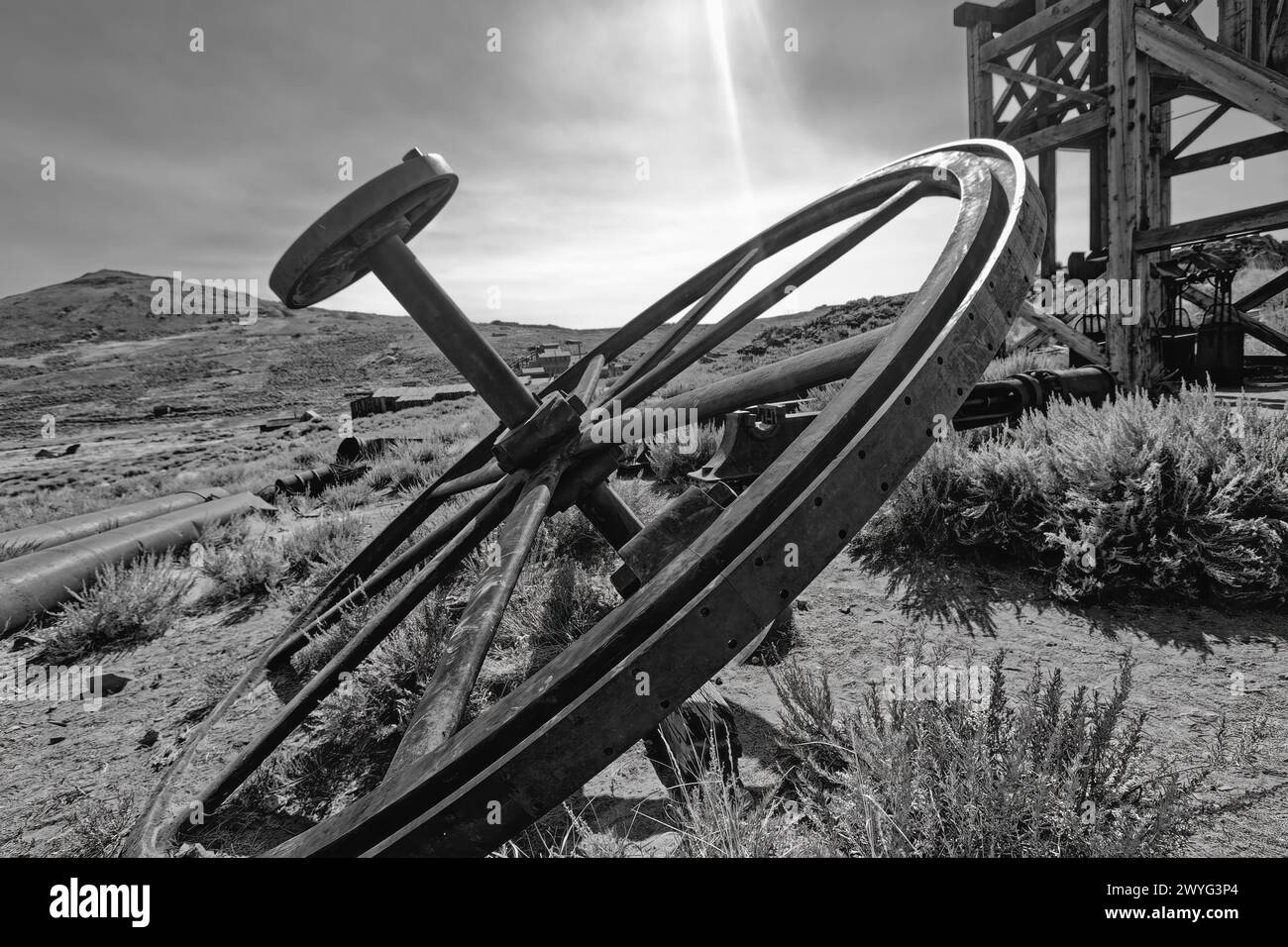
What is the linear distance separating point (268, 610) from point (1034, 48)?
11946 millimetres

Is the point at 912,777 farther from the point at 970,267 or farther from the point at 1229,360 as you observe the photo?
the point at 1229,360

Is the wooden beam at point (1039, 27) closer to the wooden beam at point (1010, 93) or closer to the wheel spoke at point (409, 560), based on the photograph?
the wooden beam at point (1010, 93)

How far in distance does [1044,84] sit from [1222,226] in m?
3.00

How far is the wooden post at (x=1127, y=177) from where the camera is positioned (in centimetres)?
645

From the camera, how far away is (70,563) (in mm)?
4316

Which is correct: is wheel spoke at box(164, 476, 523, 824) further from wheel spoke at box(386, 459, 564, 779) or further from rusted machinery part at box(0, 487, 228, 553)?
rusted machinery part at box(0, 487, 228, 553)

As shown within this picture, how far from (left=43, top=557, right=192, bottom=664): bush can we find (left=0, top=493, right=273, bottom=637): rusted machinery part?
0.16 m

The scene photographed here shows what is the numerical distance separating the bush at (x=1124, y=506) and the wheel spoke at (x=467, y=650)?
7.64ft

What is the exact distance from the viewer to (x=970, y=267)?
5.53 feet

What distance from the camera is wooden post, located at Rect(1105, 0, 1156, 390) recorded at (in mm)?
6449

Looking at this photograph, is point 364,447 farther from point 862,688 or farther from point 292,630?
point 862,688

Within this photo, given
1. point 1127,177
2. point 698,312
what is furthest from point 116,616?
point 1127,177

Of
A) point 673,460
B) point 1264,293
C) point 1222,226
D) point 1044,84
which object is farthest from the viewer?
point 1264,293

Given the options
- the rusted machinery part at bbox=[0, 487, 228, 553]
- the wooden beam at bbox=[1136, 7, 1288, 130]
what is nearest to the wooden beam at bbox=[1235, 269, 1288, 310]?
the wooden beam at bbox=[1136, 7, 1288, 130]
